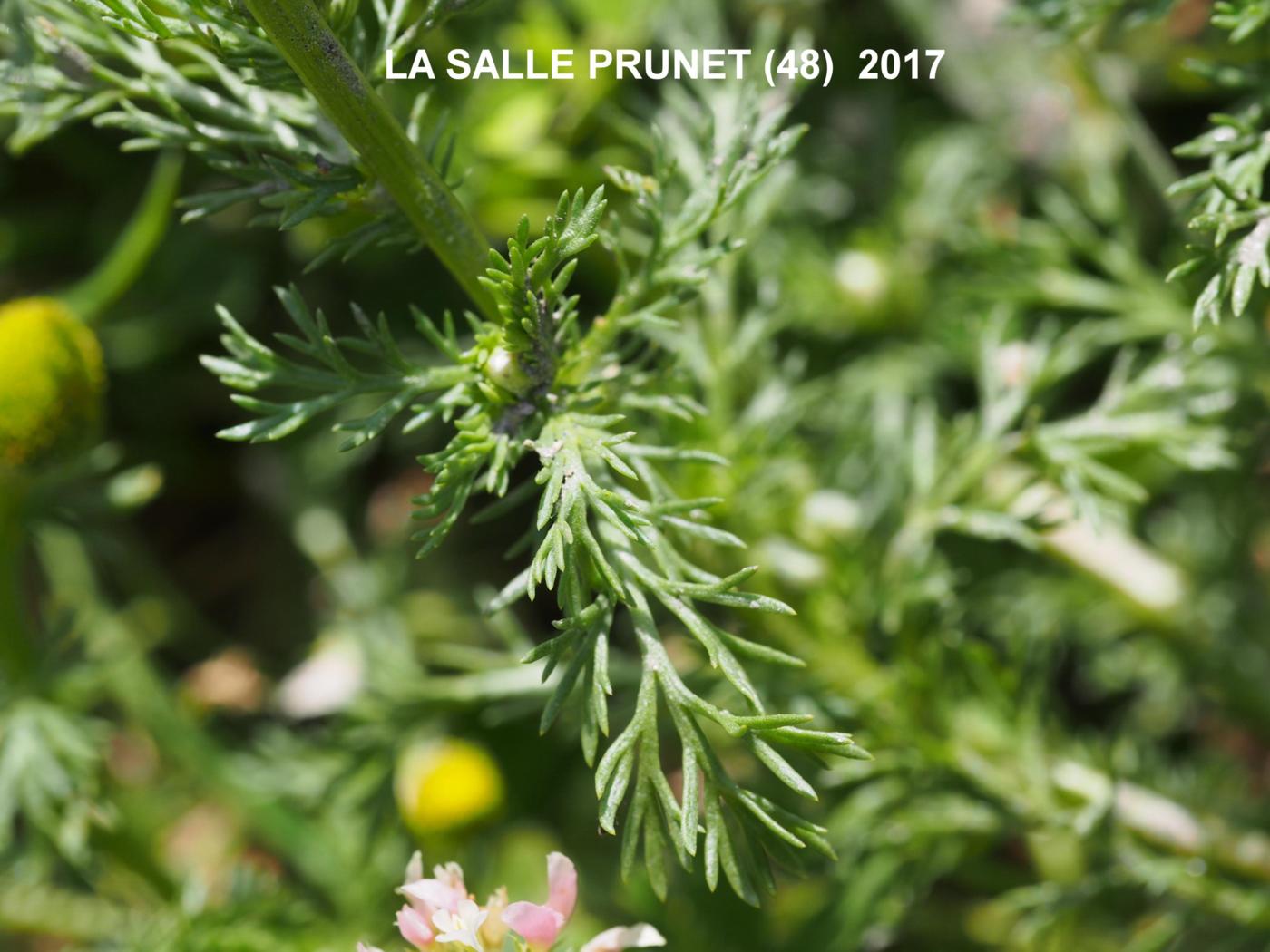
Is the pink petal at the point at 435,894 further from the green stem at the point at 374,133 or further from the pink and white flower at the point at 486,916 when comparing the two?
the green stem at the point at 374,133

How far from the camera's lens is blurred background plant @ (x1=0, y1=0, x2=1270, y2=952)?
1386mm

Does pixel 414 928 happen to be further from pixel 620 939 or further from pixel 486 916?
pixel 620 939

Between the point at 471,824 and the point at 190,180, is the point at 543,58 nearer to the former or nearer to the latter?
the point at 190,180

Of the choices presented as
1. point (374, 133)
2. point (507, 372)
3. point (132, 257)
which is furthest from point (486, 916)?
point (132, 257)

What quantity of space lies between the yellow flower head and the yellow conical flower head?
58 centimetres

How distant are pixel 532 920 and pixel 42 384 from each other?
81cm

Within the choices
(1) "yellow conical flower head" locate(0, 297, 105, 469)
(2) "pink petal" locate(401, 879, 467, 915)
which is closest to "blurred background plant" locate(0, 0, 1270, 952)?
(1) "yellow conical flower head" locate(0, 297, 105, 469)

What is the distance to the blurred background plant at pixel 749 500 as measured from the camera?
1.39 m

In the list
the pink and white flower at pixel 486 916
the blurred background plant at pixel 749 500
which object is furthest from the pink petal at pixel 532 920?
the blurred background plant at pixel 749 500

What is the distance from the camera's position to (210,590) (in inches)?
93.8

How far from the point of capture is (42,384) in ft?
4.53

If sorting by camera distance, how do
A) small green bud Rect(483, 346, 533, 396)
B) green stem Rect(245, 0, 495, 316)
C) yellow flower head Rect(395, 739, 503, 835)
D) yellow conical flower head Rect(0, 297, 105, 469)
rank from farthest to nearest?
yellow flower head Rect(395, 739, 503, 835)
yellow conical flower head Rect(0, 297, 105, 469)
small green bud Rect(483, 346, 533, 396)
green stem Rect(245, 0, 495, 316)

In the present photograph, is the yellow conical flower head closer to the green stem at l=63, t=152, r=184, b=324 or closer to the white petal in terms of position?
the green stem at l=63, t=152, r=184, b=324

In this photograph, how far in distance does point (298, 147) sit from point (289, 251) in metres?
1.18
